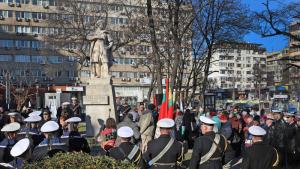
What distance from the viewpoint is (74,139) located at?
9102 mm

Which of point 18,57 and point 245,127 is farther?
point 18,57

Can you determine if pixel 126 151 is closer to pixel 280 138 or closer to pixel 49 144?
pixel 49 144

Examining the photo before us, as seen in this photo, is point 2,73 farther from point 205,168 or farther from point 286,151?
point 205,168

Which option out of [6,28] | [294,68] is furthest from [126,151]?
[294,68]

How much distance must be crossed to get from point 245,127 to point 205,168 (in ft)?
31.6

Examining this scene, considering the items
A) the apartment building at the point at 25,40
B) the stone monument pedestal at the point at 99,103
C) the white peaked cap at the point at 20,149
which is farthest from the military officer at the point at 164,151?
the apartment building at the point at 25,40

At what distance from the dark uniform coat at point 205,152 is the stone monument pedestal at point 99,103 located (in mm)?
11489

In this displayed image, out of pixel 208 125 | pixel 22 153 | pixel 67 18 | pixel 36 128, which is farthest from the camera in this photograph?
pixel 67 18

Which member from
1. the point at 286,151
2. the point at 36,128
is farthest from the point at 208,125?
the point at 286,151

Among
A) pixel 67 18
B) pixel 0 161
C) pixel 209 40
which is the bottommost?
pixel 0 161

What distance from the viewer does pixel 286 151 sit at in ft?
45.0

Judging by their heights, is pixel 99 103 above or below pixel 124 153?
above

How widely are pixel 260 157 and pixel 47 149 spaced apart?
333 cm

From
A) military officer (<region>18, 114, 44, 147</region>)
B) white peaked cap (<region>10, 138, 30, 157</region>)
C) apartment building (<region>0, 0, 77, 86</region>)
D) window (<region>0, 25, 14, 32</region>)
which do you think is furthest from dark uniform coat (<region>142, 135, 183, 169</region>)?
window (<region>0, 25, 14, 32</region>)
